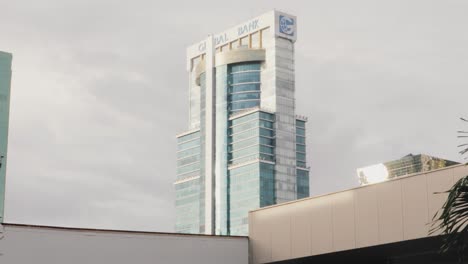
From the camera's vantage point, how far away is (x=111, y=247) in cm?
3325

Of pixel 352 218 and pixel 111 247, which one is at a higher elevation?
pixel 352 218

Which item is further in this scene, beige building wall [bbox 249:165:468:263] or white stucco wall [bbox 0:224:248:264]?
white stucco wall [bbox 0:224:248:264]

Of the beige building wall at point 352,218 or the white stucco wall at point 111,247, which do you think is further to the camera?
the white stucco wall at point 111,247

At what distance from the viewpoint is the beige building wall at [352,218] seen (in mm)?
28531

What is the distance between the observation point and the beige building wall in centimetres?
2853

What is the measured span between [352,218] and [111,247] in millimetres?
9472

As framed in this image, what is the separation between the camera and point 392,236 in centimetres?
2966

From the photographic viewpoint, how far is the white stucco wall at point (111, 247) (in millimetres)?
31281

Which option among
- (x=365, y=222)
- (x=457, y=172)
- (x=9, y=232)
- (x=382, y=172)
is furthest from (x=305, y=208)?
(x=382, y=172)

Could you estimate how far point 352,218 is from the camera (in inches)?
1225

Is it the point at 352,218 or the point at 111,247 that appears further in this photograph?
the point at 111,247

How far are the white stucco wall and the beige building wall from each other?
146 cm

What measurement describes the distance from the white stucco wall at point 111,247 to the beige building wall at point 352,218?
1459mm

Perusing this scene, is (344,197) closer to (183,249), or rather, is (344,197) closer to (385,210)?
(385,210)
